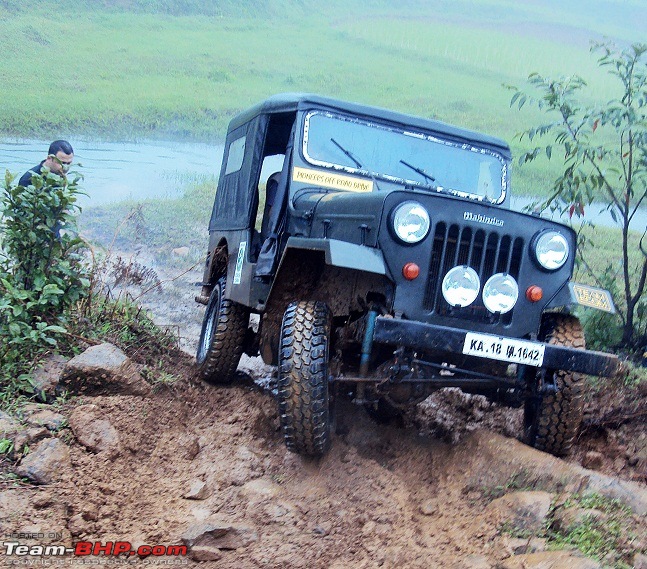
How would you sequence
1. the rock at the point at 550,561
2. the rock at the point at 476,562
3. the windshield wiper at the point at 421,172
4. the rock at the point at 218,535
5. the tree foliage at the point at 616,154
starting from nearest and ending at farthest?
the rock at the point at 550,561
the rock at the point at 476,562
the rock at the point at 218,535
the windshield wiper at the point at 421,172
the tree foliage at the point at 616,154

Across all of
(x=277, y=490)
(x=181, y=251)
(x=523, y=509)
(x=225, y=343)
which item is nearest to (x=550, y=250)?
(x=523, y=509)

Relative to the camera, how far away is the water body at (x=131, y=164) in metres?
10.1

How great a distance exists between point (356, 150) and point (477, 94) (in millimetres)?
7193

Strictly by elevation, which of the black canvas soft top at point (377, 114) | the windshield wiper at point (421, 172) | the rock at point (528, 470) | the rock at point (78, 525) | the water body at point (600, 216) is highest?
the black canvas soft top at point (377, 114)

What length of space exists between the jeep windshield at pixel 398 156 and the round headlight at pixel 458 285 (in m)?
1.31

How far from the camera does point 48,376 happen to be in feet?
14.7

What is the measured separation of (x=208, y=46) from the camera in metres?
11.9

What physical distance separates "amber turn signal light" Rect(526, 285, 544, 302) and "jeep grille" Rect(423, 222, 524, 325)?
0.14 metres

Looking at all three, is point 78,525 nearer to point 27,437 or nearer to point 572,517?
point 27,437

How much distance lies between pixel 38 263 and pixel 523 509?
11.0 ft

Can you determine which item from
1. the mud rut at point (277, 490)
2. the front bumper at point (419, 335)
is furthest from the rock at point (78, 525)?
the front bumper at point (419, 335)

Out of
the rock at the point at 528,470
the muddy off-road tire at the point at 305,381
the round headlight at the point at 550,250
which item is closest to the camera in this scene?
the rock at the point at 528,470

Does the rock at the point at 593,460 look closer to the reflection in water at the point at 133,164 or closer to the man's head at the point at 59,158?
the man's head at the point at 59,158

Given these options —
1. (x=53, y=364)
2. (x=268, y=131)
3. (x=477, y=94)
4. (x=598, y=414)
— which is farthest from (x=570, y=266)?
(x=477, y=94)
